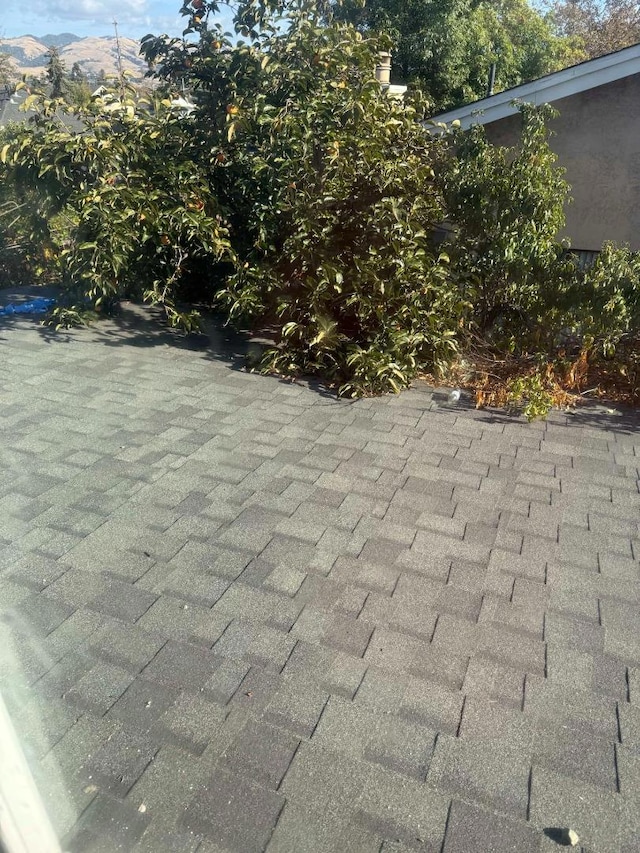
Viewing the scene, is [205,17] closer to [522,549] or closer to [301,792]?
[522,549]

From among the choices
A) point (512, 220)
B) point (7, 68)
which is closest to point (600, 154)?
point (512, 220)

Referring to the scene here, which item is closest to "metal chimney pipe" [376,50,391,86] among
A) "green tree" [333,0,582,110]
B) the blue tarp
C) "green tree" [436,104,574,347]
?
"green tree" [436,104,574,347]

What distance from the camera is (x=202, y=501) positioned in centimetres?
379

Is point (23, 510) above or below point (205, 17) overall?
below

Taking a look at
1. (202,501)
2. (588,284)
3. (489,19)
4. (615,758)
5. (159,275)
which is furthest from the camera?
(489,19)

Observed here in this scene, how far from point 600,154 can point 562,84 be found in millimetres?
980

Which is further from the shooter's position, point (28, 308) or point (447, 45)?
point (447, 45)

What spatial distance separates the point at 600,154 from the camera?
7.91 m

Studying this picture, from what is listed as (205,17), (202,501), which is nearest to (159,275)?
(205,17)

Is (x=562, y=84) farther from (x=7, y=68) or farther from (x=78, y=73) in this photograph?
(x=7, y=68)

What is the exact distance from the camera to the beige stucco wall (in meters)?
7.66

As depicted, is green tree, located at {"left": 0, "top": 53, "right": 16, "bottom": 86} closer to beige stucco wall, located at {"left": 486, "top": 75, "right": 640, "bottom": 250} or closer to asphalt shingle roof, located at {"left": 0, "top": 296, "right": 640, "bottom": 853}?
asphalt shingle roof, located at {"left": 0, "top": 296, "right": 640, "bottom": 853}

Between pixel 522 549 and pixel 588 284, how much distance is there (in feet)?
10.3

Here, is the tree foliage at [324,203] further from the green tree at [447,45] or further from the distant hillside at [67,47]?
the green tree at [447,45]
